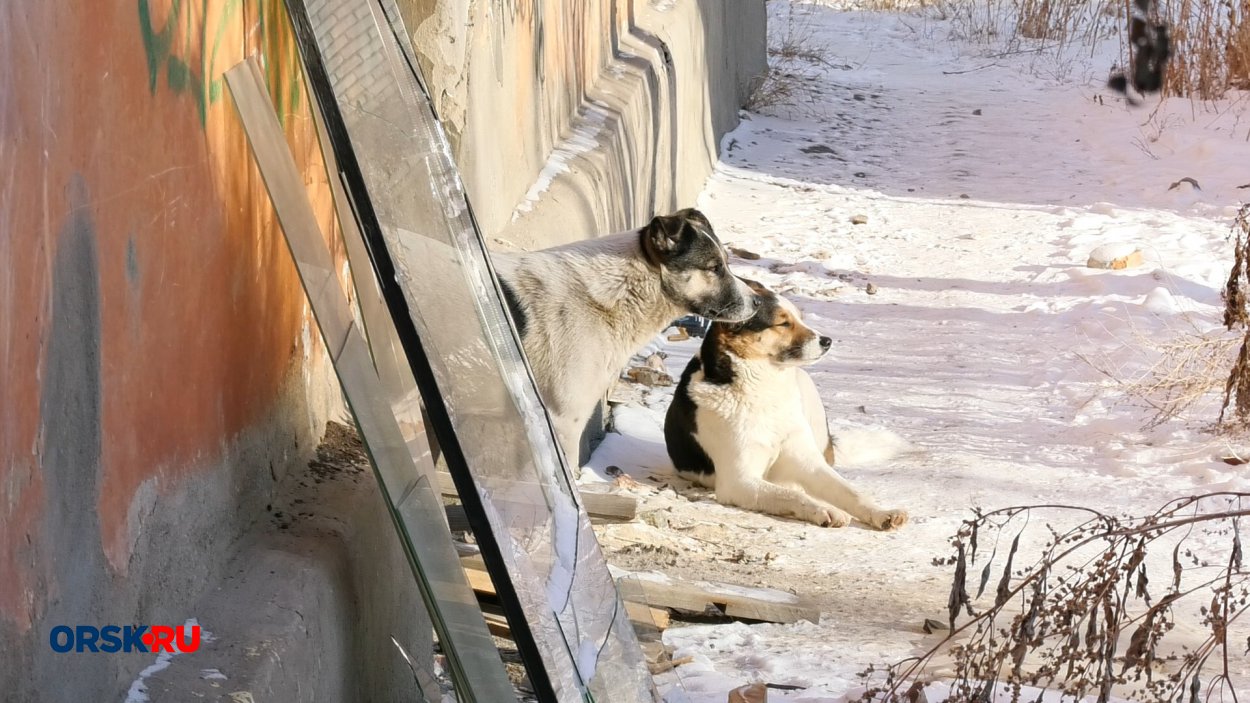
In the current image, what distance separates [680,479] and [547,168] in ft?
5.78

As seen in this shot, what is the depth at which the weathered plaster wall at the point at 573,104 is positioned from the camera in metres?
5.16

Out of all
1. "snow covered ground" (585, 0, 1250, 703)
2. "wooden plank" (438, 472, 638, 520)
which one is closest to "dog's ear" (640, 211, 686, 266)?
"wooden plank" (438, 472, 638, 520)

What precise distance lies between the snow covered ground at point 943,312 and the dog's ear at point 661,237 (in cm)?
97

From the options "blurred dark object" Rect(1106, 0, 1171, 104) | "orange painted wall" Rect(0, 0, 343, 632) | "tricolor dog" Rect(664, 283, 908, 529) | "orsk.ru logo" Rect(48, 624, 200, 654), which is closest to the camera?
"orange painted wall" Rect(0, 0, 343, 632)

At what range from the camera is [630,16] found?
31.9ft

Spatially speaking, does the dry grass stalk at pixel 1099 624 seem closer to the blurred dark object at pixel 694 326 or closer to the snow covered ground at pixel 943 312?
the snow covered ground at pixel 943 312

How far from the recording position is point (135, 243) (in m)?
2.24

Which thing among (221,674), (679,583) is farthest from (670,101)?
(221,674)

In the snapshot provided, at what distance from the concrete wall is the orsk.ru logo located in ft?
0.05

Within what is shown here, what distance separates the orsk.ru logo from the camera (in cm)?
196

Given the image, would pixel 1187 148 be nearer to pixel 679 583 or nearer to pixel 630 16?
pixel 630 16

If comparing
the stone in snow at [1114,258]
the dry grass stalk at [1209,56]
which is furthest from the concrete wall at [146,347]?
the dry grass stalk at [1209,56]

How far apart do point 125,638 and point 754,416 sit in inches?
148

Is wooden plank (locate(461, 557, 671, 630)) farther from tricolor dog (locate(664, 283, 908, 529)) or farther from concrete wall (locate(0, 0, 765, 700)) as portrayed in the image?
tricolor dog (locate(664, 283, 908, 529))
